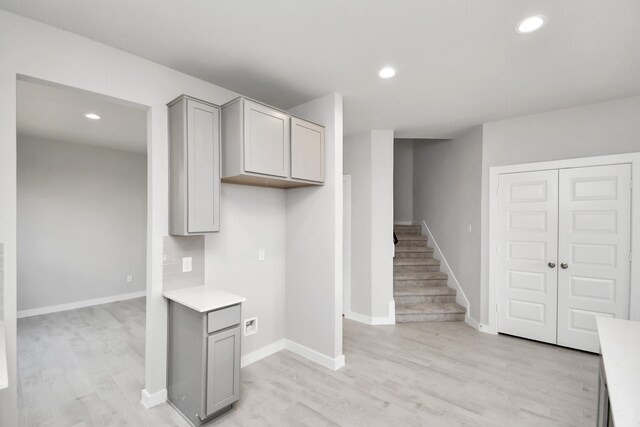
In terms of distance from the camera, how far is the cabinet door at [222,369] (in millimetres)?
2055

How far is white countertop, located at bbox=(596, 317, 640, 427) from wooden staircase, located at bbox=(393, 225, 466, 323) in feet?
8.06

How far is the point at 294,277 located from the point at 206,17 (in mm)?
2455

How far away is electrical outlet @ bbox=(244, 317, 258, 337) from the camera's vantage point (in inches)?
117

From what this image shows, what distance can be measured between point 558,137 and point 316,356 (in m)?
3.68

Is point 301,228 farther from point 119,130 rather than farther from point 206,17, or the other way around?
point 119,130

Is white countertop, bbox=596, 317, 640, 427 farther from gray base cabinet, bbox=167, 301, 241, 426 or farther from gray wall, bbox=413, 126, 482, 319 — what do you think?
gray wall, bbox=413, 126, 482, 319

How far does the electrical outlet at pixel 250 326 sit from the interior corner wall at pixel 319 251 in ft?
1.33

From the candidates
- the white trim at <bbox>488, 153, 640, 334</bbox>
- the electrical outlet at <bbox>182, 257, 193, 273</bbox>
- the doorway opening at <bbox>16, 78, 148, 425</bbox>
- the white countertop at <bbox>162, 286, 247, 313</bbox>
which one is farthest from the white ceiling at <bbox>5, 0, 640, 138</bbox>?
the white countertop at <bbox>162, 286, 247, 313</bbox>

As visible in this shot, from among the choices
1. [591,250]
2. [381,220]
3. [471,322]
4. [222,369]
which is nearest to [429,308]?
[471,322]

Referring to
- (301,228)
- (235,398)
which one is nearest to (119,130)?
(301,228)

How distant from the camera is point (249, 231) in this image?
3.01m

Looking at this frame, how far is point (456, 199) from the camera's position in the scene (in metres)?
4.57

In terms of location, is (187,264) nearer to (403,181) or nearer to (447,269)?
(447,269)

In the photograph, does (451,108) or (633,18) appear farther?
(451,108)
